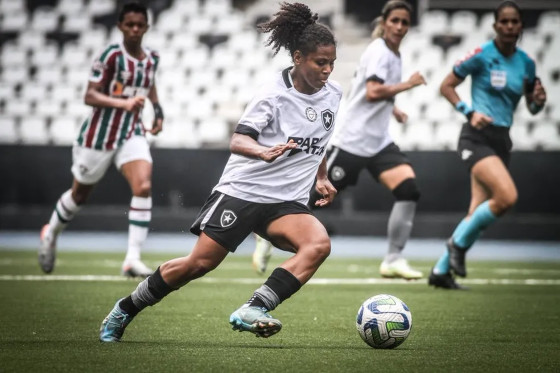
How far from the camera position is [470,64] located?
886 centimetres

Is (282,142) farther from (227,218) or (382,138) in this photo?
(382,138)

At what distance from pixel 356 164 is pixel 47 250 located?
301 centimetres

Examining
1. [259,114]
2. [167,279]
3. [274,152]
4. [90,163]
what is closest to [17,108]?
[90,163]

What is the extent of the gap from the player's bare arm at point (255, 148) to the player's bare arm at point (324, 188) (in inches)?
24.2

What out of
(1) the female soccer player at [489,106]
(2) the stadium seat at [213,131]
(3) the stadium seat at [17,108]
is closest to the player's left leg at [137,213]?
(1) the female soccer player at [489,106]

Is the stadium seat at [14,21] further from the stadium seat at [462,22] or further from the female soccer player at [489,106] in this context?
the female soccer player at [489,106]

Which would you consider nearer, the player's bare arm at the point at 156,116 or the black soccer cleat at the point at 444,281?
the black soccer cleat at the point at 444,281

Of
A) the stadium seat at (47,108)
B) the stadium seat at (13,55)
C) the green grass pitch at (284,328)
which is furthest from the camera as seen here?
the stadium seat at (13,55)

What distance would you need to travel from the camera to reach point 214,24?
1995 centimetres

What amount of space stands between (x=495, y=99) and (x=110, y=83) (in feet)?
11.0

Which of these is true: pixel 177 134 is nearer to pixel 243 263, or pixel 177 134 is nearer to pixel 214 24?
pixel 214 24

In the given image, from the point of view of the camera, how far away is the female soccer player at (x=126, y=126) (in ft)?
29.6

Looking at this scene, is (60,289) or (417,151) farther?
(417,151)

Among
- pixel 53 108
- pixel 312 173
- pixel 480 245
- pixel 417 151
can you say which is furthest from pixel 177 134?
pixel 312 173
